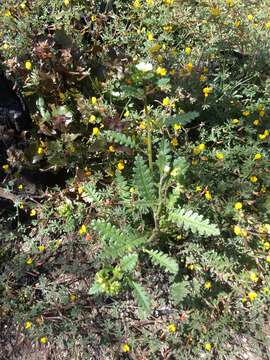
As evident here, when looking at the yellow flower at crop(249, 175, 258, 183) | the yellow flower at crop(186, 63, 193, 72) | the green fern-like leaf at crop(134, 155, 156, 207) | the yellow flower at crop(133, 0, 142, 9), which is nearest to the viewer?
the green fern-like leaf at crop(134, 155, 156, 207)

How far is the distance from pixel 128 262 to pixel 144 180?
0.45 metres

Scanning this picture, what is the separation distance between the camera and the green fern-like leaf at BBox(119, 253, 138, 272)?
2135mm

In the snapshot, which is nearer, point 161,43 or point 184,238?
point 184,238

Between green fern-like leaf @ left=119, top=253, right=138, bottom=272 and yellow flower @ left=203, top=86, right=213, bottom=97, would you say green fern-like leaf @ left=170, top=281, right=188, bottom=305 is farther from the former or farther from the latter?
yellow flower @ left=203, top=86, right=213, bottom=97

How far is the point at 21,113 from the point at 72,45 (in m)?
0.60

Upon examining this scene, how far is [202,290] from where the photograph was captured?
2551 millimetres

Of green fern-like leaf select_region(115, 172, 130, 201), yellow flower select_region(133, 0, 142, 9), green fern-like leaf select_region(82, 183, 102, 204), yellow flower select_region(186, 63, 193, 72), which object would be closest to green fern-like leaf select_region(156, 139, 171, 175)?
green fern-like leaf select_region(115, 172, 130, 201)

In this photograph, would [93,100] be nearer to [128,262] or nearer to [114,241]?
A: [114,241]

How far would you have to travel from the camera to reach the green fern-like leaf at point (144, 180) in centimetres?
221

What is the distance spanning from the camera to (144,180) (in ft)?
7.43

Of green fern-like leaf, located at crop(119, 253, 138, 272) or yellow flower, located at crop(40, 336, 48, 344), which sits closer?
green fern-like leaf, located at crop(119, 253, 138, 272)

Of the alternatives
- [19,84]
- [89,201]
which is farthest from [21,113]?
[89,201]

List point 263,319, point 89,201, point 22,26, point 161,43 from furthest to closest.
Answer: point 161,43 < point 22,26 < point 89,201 < point 263,319

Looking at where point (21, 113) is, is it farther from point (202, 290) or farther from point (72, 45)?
point (202, 290)
